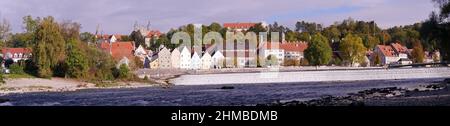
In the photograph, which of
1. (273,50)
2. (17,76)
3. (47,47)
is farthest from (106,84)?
(273,50)

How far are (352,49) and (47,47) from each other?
70.6 m

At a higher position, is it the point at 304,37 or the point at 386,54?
the point at 304,37

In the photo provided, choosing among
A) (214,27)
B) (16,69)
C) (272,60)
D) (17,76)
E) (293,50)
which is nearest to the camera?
(17,76)

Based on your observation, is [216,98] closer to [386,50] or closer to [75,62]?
[75,62]

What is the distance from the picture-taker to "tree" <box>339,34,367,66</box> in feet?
434

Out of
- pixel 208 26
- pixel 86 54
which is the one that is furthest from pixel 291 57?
pixel 86 54

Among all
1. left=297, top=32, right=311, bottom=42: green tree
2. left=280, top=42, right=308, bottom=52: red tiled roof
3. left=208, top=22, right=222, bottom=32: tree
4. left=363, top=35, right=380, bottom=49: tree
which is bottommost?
left=280, top=42, right=308, bottom=52: red tiled roof

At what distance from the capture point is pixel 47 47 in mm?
82750

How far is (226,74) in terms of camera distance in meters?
105

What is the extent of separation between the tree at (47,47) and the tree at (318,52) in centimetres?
5880

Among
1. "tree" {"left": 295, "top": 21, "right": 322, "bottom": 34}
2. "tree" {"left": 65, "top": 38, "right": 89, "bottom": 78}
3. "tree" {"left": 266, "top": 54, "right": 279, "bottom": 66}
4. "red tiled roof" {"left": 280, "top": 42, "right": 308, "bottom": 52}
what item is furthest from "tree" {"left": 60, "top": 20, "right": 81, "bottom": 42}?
"tree" {"left": 295, "top": 21, "right": 322, "bottom": 34}

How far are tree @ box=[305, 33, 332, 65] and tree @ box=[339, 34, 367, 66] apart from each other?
15.0ft

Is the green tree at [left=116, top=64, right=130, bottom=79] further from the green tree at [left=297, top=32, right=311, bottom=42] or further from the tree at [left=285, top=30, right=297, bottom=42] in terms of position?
the green tree at [left=297, top=32, right=311, bottom=42]
